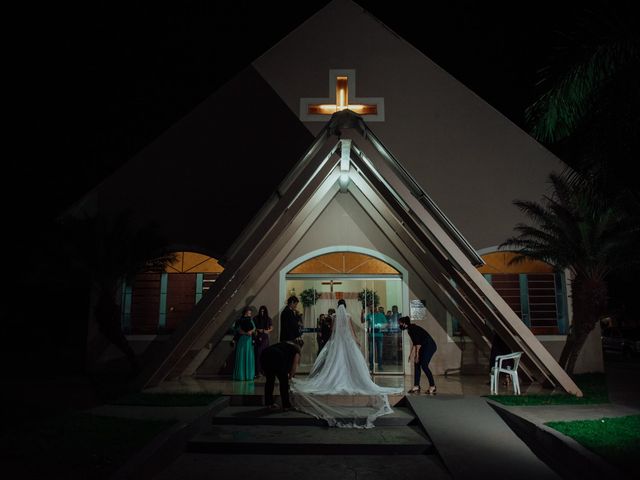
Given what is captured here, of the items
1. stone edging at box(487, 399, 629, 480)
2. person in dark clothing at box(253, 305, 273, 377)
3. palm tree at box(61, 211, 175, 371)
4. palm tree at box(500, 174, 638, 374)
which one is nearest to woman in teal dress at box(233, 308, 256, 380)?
person in dark clothing at box(253, 305, 273, 377)

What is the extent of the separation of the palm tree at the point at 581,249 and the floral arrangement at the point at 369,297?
4.03 metres

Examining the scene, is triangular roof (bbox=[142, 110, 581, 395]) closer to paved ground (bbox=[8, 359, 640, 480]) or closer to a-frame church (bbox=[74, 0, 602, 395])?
a-frame church (bbox=[74, 0, 602, 395])

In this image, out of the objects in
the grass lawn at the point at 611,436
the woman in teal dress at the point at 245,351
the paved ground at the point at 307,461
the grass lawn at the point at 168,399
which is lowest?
the paved ground at the point at 307,461

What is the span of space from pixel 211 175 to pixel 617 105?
33.5ft

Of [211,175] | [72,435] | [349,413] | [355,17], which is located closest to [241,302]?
[211,175]


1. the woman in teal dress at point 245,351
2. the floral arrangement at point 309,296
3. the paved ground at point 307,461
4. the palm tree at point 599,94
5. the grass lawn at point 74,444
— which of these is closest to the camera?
the grass lawn at point 74,444

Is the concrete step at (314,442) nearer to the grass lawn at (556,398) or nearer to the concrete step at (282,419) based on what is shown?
the concrete step at (282,419)

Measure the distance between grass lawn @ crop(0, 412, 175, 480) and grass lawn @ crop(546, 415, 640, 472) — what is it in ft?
18.1

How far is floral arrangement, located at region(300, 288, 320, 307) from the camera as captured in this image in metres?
13.9

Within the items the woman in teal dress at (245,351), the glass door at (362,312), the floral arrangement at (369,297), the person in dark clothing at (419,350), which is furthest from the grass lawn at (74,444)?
the floral arrangement at (369,297)

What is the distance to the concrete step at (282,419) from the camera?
7.87 m

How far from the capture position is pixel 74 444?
238 inches

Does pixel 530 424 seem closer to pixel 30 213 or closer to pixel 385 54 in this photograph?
pixel 385 54

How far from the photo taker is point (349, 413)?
810cm
